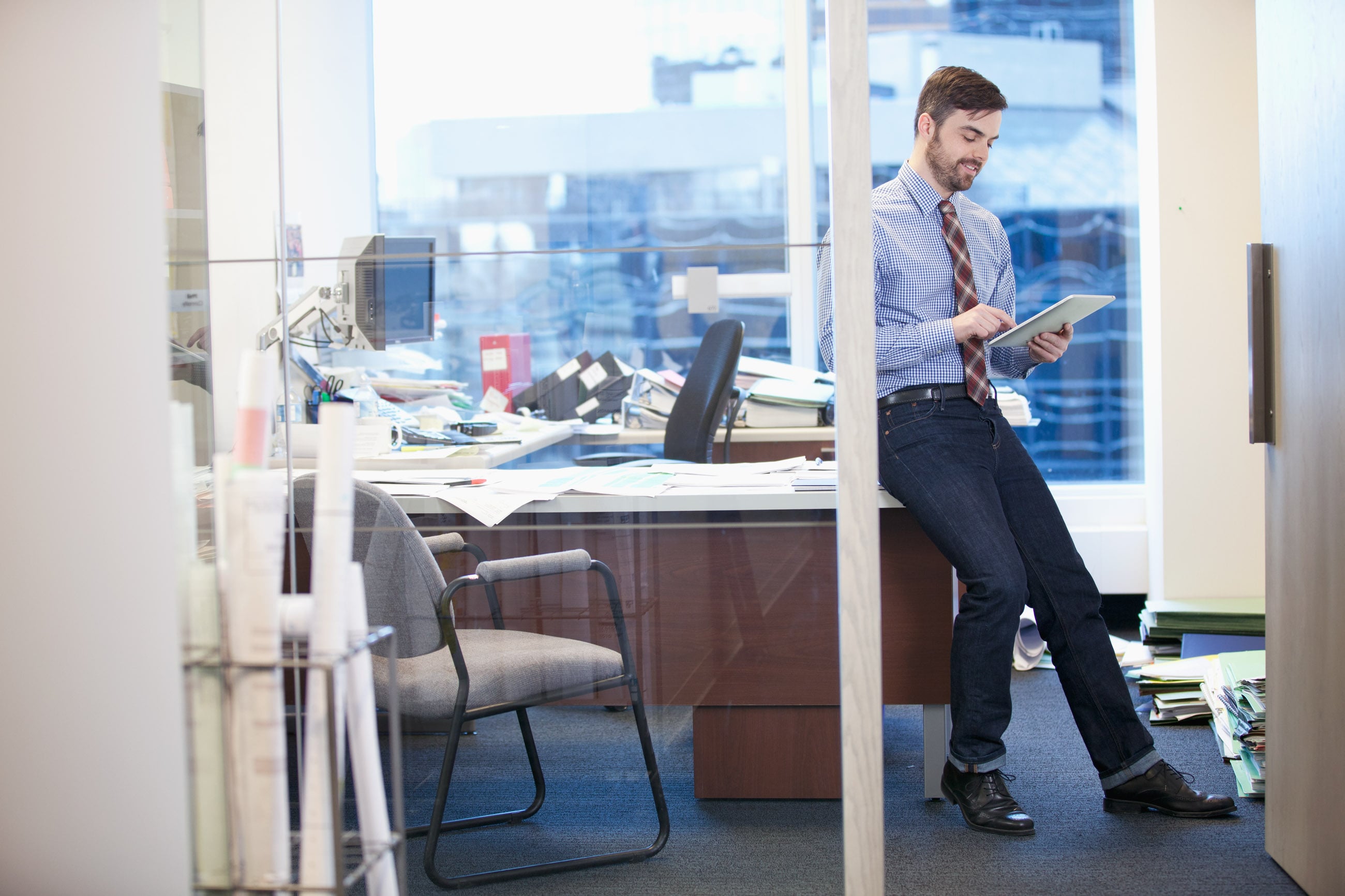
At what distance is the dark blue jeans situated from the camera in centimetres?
224

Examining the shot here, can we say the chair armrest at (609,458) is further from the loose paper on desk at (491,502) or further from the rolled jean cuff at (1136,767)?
the rolled jean cuff at (1136,767)

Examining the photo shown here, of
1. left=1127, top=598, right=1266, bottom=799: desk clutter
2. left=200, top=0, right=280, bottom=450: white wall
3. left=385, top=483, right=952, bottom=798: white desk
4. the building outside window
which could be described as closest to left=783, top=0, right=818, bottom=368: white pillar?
the building outside window

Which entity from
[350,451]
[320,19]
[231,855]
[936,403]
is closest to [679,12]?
[320,19]

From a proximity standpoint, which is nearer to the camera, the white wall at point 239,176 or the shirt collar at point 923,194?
the white wall at point 239,176

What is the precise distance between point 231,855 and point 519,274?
1.05 m

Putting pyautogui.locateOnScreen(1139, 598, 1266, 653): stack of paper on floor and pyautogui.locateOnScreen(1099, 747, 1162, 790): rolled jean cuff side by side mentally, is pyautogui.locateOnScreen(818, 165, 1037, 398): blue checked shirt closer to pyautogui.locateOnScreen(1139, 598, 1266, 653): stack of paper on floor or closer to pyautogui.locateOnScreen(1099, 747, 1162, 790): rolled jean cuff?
pyautogui.locateOnScreen(1099, 747, 1162, 790): rolled jean cuff

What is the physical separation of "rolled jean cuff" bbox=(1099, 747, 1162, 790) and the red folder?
1.51m

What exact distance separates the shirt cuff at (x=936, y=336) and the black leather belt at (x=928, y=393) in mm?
81

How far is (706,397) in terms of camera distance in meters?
1.93

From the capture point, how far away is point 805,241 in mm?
1863

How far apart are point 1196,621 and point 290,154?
10.0ft

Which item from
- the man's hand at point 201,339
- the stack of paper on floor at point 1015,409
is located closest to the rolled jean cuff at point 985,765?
the stack of paper on floor at point 1015,409

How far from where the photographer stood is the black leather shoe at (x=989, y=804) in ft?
7.57

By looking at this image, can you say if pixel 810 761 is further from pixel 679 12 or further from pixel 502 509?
pixel 679 12
